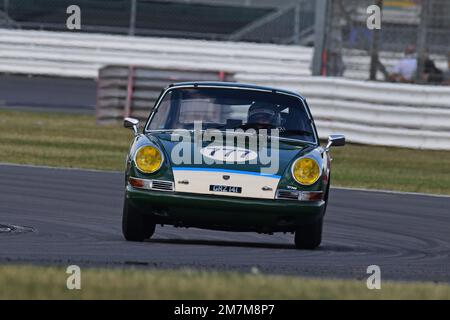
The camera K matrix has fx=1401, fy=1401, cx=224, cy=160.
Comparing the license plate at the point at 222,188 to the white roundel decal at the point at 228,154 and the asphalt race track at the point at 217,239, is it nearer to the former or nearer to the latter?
the white roundel decal at the point at 228,154

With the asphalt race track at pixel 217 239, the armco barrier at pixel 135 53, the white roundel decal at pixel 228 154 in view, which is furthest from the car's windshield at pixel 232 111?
the armco barrier at pixel 135 53

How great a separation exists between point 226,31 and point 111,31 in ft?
9.00

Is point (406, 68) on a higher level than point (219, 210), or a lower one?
higher

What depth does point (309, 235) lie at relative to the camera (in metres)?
10.2

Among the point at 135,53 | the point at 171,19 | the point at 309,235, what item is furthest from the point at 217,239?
the point at 135,53

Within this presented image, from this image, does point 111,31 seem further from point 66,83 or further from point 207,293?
point 207,293

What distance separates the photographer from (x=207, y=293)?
703cm

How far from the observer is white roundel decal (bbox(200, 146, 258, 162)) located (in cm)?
997

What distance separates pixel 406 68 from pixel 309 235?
12.5 metres

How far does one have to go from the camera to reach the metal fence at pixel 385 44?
21.6 m

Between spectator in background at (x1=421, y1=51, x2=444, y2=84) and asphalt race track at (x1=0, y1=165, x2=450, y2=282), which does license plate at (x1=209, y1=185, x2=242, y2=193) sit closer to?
asphalt race track at (x1=0, y1=165, x2=450, y2=282)

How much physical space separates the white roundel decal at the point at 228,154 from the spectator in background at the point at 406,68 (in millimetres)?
12054

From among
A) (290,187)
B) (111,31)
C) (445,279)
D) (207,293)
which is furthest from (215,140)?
(111,31)

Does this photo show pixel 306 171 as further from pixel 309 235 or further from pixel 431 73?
pixel 431 73
